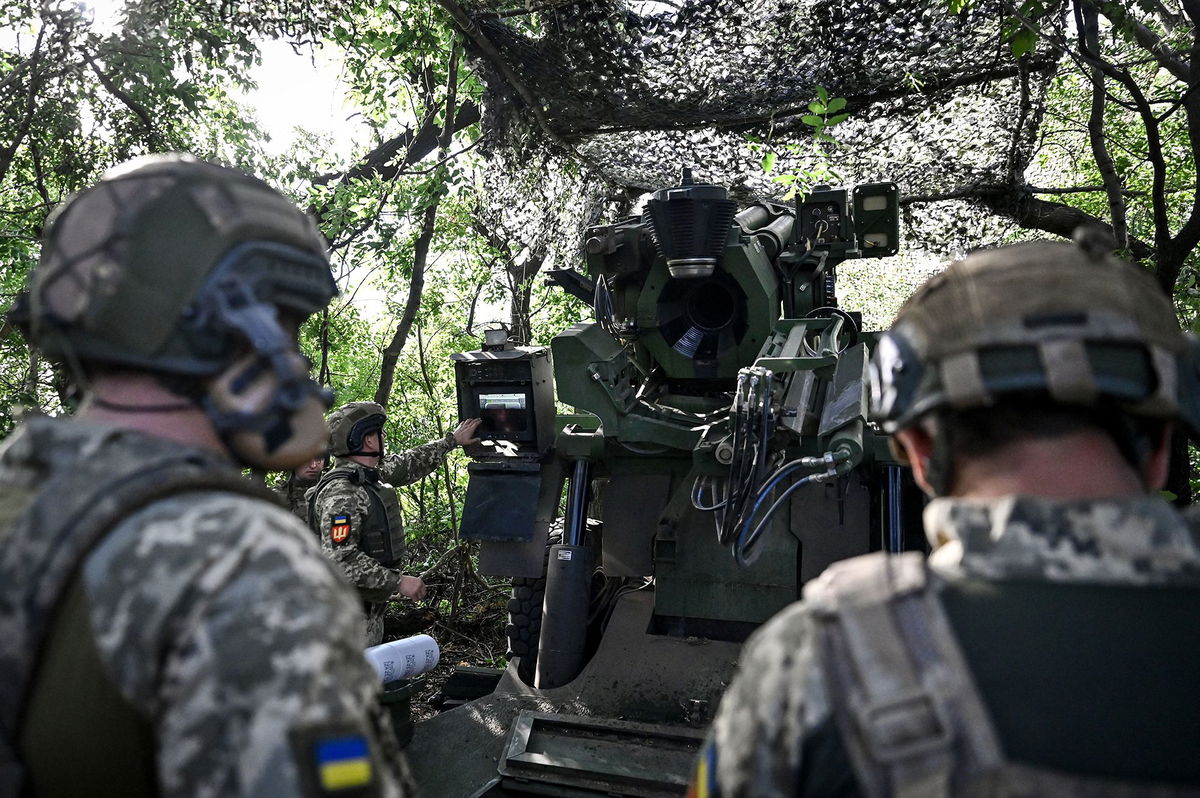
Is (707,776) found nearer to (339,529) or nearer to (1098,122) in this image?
(339,529)

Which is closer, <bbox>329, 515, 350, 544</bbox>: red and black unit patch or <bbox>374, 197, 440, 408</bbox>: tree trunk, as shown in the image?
<bbox>329, 515, 350, 544</bbox>: red and black unit patch

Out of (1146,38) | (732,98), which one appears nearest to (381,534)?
(732,98)

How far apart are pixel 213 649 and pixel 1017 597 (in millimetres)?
1059

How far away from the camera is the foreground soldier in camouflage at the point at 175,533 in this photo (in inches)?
48.8

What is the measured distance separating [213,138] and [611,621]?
5.03 m

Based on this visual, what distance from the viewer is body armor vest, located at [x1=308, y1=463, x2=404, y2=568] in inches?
210

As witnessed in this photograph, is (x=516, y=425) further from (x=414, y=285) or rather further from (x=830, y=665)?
(x=830, y=665)

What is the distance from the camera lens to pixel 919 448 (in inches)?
62.9

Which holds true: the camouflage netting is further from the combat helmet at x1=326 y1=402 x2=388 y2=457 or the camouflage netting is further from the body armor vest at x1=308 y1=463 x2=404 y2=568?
the body armor vest at x1=308 y1=463 x2=404 y2=568

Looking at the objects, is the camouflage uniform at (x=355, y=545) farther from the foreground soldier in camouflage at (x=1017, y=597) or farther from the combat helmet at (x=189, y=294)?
the foreground soldier in camouflage at (x=1017, y=597)

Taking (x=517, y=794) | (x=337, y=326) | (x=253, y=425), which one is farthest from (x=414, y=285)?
(x=253, y=425)

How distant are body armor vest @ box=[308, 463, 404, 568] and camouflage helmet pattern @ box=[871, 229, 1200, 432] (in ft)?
13.9

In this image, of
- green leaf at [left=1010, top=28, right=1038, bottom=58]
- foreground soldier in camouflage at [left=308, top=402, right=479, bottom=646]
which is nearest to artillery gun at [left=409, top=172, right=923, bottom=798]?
foreground soldier in camouflage at [left=308, top=402, right=479, bottom=646]

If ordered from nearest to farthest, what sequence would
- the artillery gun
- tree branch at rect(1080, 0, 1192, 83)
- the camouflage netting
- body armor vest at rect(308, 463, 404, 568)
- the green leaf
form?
the artillery gun
the green leaf
tree branch at rect(1080, 0, 1192, 83)
body armor vest at rect(308, 463, 404, 568)
the camouflage netting
